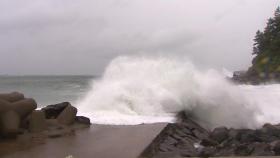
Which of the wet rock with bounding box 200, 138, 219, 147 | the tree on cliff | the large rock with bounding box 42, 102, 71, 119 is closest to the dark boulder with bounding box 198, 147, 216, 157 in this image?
the wet rock with bounding box 200, 138, 219, 147

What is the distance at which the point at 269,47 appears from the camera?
199 feet

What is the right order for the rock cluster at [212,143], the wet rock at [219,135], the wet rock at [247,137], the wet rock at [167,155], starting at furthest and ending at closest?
the wet rock at [219,135] → the wet rock at [247,137] → the rock cluster at [212,143] → the wet rock at [167,155]

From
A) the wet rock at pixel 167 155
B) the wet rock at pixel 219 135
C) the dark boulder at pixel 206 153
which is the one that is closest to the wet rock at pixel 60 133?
the wet rock at pixel 167 155

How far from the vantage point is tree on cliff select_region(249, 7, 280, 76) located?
59344 mm

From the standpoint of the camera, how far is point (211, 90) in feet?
45.0

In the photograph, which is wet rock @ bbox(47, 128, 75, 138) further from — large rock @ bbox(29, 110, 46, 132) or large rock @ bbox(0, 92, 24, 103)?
large rock @ bbox(0, 92, 24, 103)

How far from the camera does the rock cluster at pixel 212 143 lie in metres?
7.04

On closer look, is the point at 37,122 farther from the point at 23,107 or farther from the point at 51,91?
the point at 51,91

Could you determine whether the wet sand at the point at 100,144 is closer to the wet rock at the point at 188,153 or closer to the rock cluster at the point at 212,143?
the rock cluster at the point at 212,143

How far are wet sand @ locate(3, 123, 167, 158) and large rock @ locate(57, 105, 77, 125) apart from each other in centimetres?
60

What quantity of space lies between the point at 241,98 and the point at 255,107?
67 cm

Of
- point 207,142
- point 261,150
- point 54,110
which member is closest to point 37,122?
point 54,110

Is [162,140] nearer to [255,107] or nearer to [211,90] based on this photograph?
[211,90]

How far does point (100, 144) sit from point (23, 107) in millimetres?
1804
